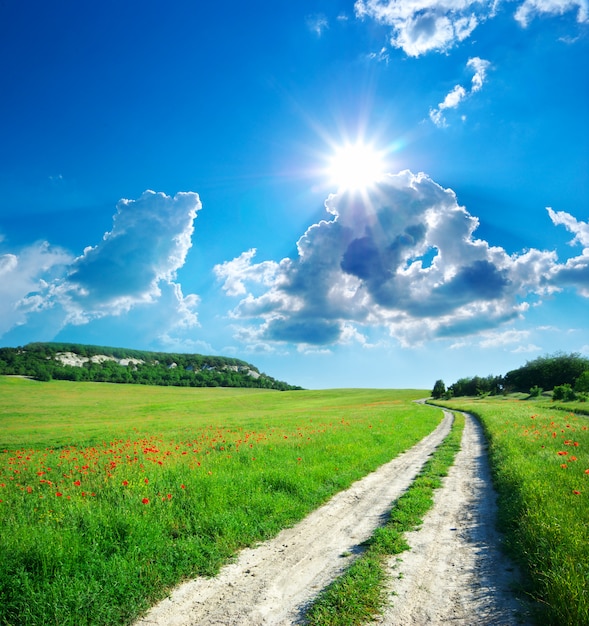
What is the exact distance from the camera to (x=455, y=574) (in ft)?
19.1

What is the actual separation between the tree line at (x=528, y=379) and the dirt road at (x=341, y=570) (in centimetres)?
10536

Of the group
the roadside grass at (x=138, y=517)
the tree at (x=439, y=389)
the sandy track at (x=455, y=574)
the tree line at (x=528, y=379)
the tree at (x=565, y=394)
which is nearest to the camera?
the sandy track at (x=455, y=574)

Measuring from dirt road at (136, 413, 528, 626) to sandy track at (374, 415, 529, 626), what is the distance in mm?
14

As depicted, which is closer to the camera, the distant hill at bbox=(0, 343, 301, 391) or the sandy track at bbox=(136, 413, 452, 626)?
the sandy track at bbox=(136, 413, 452, 626)

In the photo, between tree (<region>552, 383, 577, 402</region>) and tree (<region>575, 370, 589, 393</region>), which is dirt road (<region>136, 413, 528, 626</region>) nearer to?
tree (<region>552, 383, 577, 402</region>)

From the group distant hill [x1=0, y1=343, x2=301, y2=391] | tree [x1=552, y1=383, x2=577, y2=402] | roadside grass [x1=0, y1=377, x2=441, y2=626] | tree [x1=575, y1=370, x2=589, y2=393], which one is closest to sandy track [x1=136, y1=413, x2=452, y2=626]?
roadside grass [x1=0, y1=377, x2=441, y2=626]

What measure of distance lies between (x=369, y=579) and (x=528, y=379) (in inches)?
5325

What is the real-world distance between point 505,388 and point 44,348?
212249 millimetres

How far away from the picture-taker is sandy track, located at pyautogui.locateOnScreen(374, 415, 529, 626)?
4754 mm

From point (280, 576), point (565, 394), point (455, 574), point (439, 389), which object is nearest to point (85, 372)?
point (439, 389)

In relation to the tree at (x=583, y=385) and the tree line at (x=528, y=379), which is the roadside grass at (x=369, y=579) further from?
the tree line at (x=528, y=379)

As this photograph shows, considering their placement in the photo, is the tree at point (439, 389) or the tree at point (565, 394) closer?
the tree at point (565, 394)

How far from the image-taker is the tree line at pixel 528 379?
106438 millimetres

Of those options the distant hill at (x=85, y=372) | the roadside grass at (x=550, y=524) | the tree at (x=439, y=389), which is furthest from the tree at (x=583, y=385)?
the distant hill at (x=85, y=372)
